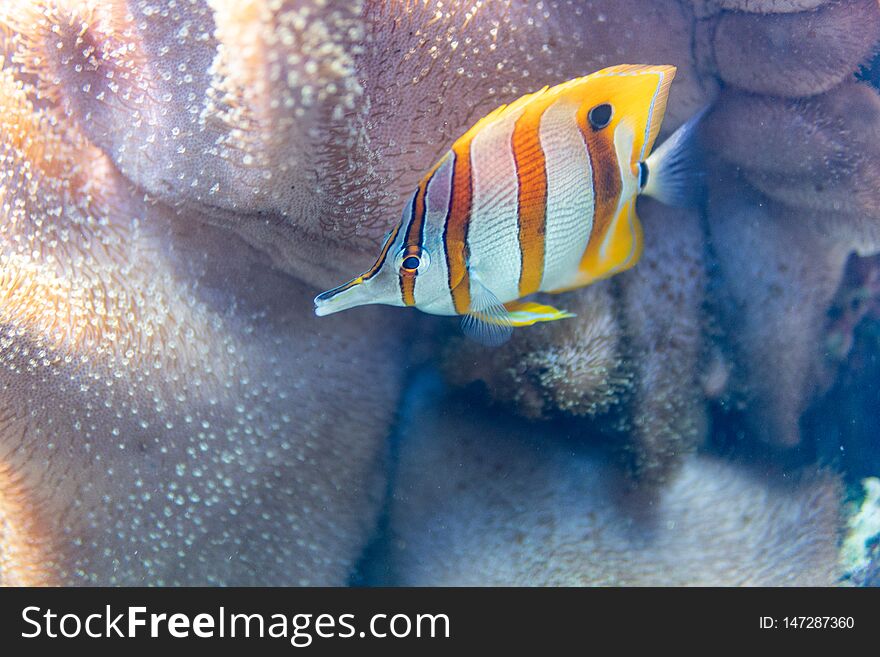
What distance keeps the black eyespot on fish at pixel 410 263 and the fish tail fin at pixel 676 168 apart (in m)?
0.57

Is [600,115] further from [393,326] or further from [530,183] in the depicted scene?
[393,326]

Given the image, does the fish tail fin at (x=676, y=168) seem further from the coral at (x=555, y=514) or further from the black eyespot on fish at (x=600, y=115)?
the coral at (x=555, y=514)

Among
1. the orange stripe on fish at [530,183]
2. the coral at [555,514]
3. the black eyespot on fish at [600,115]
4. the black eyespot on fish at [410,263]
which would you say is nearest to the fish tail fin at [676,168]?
the black eyespot on fish at [600,115]

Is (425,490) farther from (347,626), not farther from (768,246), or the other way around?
(768,246)

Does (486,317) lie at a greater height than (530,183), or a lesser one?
lesser

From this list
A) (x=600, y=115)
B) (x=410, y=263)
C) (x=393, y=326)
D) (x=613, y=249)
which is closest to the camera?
(x=410, y=263)

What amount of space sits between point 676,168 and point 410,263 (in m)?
0.67

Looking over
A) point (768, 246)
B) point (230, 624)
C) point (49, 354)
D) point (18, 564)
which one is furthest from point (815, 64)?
point (18, 564)

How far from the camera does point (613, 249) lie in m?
1.44

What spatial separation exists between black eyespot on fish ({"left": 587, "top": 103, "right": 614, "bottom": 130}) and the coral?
86 centimetres

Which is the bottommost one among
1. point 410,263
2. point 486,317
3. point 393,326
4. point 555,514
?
point 555,514

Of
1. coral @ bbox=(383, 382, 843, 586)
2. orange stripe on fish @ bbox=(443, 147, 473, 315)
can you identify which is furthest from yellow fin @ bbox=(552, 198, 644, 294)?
coral @ bbox=(383, 382, 843, 586)

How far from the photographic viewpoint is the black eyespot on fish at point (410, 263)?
118cm

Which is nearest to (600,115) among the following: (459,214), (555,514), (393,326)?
(459,214)
